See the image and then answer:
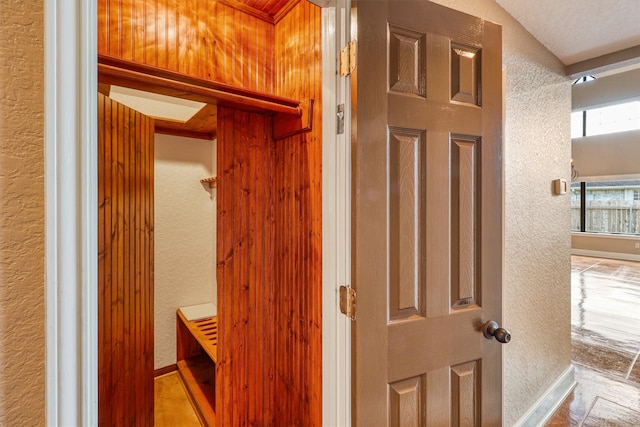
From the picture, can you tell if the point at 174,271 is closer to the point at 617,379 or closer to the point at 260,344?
the point at 260,344

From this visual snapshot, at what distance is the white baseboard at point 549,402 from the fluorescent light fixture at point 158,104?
10.3ft

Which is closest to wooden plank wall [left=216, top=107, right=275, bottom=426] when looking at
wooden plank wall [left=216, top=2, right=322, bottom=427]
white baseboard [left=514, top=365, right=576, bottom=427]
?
wooden plank wall [left=216, top=2, right=322, bottom=427]

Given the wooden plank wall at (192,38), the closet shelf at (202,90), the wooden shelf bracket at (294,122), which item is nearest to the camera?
the closet shelf at (202,90)

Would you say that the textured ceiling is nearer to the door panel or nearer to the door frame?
the door panel

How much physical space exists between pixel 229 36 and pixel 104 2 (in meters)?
0.57

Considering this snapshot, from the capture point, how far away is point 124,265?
1.60m

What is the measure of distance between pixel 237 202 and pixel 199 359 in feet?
5.84

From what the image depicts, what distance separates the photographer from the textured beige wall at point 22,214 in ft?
1.49

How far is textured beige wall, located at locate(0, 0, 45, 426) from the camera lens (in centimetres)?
45

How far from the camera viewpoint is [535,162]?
196 centimetres

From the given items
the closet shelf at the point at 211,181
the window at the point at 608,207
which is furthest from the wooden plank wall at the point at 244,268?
the window at the point at 608,207

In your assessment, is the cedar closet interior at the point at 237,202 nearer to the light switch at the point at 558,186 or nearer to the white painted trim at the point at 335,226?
the white painted trim at the point at 335,226

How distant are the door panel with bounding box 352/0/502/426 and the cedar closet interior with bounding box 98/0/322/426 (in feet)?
1.56

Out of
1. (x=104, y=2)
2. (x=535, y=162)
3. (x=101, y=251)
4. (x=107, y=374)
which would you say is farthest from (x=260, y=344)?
(x=535, y=162)
